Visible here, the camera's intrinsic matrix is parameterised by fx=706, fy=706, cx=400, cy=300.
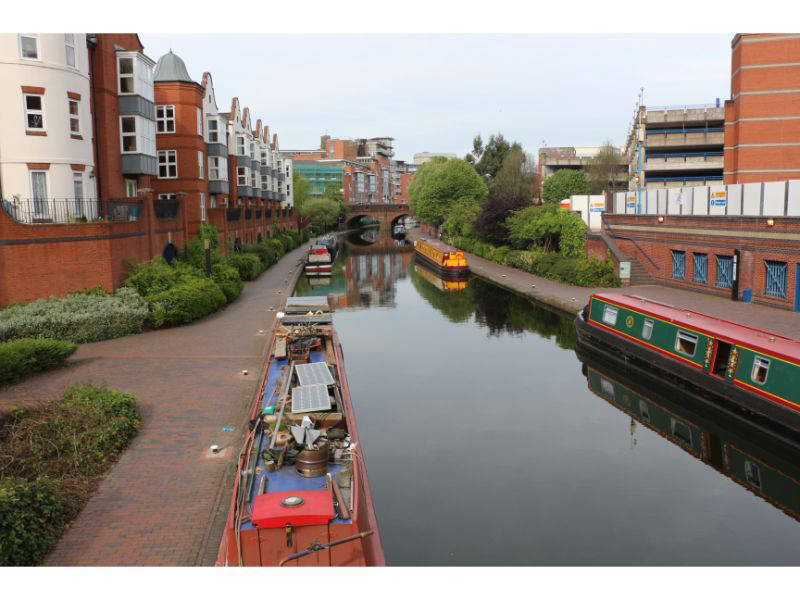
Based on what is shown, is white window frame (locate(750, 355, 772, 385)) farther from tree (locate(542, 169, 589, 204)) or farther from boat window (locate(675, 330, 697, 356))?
tree (locate(542, 169, 589, 204))

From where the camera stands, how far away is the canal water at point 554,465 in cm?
1012

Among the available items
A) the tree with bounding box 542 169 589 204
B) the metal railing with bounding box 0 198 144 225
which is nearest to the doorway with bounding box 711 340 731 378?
the metal railing with bounding box 0 198 144 225

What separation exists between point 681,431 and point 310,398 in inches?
334

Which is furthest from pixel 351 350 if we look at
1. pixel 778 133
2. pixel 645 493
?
pixel 778 133

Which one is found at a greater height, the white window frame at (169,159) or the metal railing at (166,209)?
the white window frame at (169,159)

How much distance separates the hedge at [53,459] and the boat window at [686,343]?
12.2 metres

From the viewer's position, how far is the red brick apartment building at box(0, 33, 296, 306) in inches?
804

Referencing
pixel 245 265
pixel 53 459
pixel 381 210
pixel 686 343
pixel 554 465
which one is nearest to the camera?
pixel 53 459

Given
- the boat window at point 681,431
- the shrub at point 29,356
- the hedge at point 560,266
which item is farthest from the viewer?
the hedge at point 560,266

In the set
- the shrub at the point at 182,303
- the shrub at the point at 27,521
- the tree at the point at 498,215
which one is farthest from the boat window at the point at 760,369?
the tree at the point at 498,215

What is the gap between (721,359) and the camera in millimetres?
15562

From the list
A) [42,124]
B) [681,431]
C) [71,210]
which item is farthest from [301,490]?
[42,124]

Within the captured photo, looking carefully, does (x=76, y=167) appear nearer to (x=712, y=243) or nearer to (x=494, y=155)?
(x=712, y=243)

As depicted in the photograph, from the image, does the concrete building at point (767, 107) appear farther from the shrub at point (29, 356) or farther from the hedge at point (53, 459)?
the hedge at point (53, 459)
